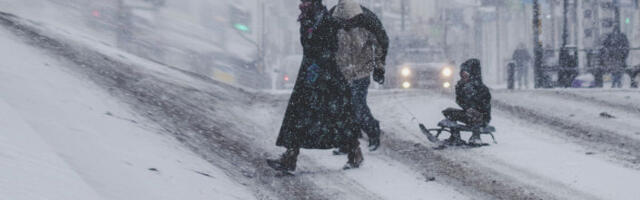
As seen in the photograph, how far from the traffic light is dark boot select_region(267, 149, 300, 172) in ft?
62.2

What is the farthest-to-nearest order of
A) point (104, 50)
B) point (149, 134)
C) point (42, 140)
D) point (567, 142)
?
point (104, 50) < point (567, 142) < point (149, 134) < point (42, 140)

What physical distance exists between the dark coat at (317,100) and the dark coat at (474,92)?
2.24 meters

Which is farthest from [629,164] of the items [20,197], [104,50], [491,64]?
[491,64]

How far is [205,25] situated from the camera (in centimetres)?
2675

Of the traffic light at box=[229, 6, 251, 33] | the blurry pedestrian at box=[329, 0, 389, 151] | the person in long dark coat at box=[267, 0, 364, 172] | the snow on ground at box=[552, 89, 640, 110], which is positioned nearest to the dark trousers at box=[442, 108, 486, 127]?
the blurry pedestrian at box=[329, 0, 389, 151]

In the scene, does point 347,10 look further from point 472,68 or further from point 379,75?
point 472,68

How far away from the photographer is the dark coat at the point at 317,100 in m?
7.16

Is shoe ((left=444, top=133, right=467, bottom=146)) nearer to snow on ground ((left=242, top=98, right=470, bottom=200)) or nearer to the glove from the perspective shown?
snow on ground ((left=242, top=98, right=470, bottom=200))

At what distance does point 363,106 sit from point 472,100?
1.39 meters

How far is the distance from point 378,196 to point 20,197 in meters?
3.10

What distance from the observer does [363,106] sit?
8438 mm

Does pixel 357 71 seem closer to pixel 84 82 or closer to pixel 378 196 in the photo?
pixel 378 196

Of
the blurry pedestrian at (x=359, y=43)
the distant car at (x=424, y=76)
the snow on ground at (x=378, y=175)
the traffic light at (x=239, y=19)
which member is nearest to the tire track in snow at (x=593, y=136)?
the snow on ground at (x=378, y=175)

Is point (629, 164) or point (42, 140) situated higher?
point (42, 140)
